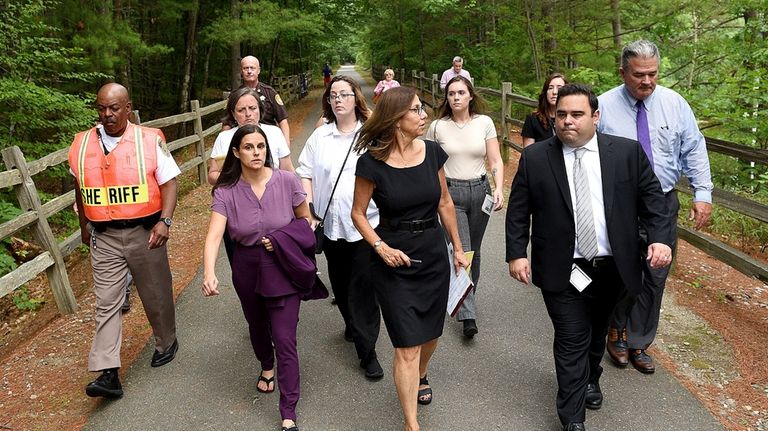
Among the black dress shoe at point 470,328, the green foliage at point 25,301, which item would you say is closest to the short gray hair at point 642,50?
the black dress shoe at point 470,328

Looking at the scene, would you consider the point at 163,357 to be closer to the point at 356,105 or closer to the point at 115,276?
the point at 115,276

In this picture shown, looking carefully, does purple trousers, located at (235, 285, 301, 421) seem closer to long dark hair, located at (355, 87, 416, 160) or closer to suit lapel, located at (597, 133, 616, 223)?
long dark hair, located at (355, 87, 416, 160)

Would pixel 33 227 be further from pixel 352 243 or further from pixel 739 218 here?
pixel 739 218

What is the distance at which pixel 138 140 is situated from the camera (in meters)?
4.00

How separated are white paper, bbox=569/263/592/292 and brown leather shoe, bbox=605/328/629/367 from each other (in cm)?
128

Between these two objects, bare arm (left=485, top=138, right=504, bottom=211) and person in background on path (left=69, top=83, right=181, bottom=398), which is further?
bare arm (left=485, top=138, right=504, bottom=211)

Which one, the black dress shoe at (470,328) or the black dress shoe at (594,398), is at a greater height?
the black dress shoe at (470,328)

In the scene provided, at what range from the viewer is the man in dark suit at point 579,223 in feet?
10.5

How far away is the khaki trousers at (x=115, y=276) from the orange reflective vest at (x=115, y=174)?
15cm

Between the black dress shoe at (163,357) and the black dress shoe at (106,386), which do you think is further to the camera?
the black dress shoe at (163,357)

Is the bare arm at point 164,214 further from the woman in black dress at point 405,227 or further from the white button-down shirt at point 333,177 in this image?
the woman in black dress at point 405,227

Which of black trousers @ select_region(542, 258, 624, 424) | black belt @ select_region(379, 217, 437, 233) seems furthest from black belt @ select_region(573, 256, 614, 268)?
black belt @ select_region(379, 217, 437, 233)

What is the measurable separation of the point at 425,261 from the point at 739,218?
6.81 meters

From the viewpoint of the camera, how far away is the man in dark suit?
3.19 m
